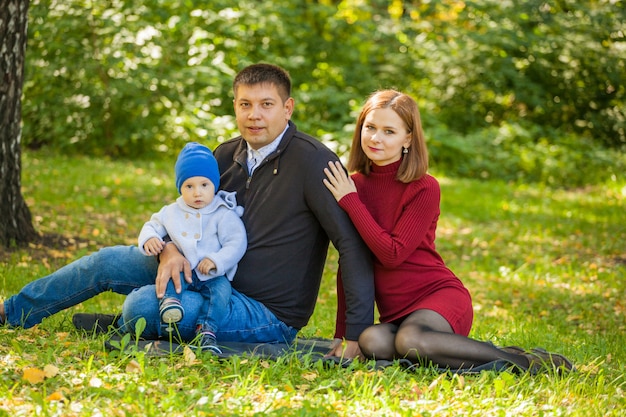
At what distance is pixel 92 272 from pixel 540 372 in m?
2.16

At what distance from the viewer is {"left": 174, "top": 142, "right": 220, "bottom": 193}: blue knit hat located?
3.87 meters

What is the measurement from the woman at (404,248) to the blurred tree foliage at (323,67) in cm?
799

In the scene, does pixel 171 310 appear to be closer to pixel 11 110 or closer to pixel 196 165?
pixel 196 165

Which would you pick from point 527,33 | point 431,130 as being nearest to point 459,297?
point 431,130

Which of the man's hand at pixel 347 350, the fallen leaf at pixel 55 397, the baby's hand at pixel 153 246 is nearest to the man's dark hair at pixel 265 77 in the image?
the baby's hand at pixel 153 246

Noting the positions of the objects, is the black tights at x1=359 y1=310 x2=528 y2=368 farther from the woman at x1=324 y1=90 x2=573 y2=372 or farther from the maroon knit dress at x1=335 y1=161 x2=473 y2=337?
the maroon knit dress at x1=335 y1=161 x2=473 y2=337

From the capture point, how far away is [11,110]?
235 inches

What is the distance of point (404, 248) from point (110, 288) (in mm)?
1450

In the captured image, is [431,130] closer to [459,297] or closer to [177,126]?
[177,126]

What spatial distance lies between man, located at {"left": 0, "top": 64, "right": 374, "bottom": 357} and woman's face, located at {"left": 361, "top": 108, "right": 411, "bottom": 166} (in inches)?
8.1

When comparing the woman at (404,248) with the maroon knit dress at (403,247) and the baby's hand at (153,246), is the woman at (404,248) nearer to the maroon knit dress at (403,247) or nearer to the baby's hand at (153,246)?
the maroon knit dress at (403,247)

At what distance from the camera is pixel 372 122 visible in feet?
13.2

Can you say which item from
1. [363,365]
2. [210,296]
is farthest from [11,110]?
[363,365]

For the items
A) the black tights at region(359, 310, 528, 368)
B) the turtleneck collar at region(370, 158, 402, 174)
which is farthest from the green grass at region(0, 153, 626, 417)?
the turtleneck collar at region(370, 158, 402, 174)
